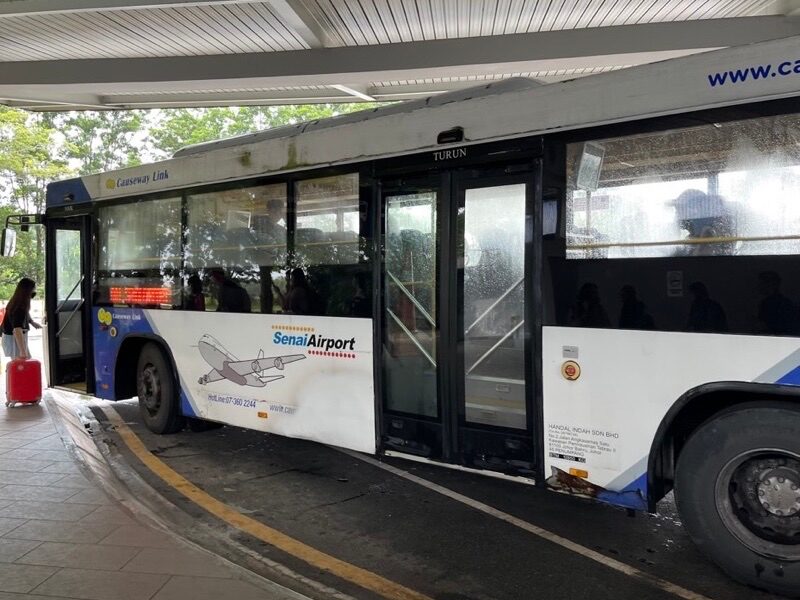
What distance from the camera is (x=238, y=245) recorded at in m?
6.39

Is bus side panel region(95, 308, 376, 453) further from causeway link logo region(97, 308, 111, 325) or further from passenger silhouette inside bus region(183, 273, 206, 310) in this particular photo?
causeway link logo region(97, 308, 111, 325)

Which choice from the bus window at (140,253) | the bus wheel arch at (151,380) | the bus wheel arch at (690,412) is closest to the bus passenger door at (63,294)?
the bus window at (140,253)

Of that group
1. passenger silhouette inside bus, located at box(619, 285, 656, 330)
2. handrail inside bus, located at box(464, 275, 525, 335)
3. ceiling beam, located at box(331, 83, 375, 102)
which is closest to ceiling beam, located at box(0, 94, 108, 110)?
ceiling beam, located at box(331, 83, 375, 102)

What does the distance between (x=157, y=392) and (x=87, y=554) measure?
12.1ft

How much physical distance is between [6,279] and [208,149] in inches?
1124

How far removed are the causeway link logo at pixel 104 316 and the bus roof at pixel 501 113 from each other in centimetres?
168

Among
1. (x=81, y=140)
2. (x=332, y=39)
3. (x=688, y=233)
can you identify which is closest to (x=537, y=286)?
(x=688, y=233)

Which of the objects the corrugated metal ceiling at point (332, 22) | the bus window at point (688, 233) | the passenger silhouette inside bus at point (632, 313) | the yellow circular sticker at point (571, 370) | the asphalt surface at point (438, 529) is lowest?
the asphalt surface at point (438, 529)

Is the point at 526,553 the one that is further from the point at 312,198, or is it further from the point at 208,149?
the point at 208,149

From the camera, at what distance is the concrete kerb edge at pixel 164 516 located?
11.9 ft

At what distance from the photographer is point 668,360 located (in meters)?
3.78

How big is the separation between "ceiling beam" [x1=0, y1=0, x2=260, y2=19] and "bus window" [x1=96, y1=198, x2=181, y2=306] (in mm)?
3110

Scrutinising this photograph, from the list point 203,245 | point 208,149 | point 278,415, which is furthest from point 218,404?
point 208,149

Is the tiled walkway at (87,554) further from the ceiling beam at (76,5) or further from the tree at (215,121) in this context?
the tree at (215,121)
